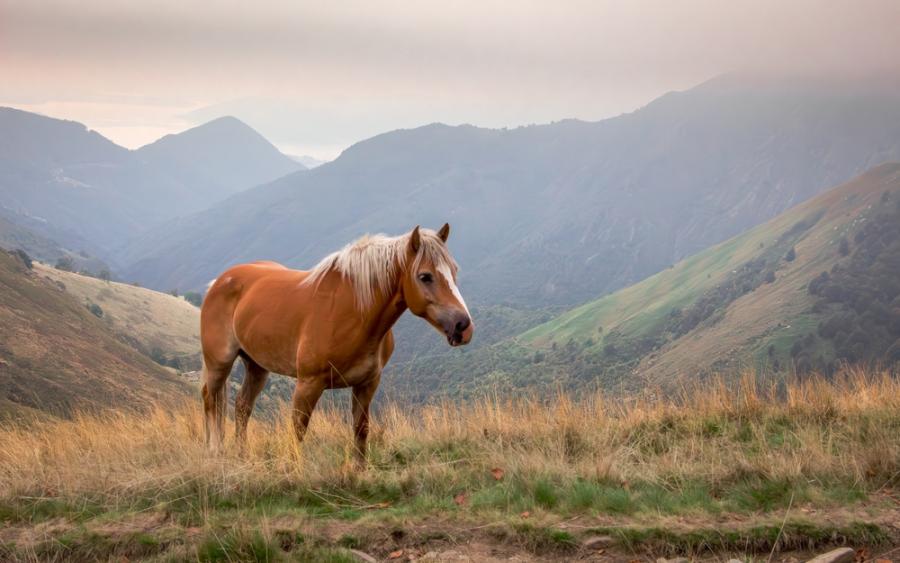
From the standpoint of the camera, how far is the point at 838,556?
4.84m

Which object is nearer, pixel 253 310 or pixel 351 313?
pixel 351 313

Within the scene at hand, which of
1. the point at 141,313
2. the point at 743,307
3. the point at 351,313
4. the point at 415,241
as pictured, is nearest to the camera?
the point at 415,241

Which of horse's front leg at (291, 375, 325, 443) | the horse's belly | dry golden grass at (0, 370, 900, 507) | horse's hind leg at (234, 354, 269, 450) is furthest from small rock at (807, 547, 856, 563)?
horse's hind leg at (234, 354, 269, 450)

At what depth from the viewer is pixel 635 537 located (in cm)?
522

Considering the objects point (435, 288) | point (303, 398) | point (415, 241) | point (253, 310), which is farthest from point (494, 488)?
point (253, 310)

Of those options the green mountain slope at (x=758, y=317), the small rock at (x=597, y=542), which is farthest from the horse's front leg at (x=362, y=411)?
the green mountain slope at (x=758, y=317)

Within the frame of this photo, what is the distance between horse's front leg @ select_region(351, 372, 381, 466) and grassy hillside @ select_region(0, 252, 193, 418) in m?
29.5

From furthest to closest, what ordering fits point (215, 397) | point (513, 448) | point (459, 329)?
point (215, 397) < point (513, 448) < point (459, 329)

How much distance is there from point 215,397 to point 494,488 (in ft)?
11.7

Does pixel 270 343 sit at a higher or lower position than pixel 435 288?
lower

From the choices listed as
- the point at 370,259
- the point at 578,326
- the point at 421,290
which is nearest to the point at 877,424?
the point at 421,290

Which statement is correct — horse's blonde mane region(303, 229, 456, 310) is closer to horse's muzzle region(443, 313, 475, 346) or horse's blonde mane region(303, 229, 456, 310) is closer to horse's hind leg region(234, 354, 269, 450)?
horse's muzzle region(443, 313, 475, 346)

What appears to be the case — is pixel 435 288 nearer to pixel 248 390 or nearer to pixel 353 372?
pixel 353 372

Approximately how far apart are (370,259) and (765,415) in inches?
189
